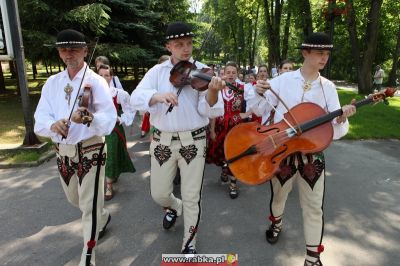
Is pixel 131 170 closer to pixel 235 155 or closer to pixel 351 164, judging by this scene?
pixel 235 155

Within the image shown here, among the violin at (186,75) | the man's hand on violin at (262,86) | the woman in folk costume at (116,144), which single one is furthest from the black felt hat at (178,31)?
the woman in folk costume at (116,144)

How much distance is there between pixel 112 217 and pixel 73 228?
0.49 m

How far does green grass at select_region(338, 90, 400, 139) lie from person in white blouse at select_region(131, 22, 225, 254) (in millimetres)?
5430

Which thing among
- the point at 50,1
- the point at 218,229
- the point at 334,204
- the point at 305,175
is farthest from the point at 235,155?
the point at 50,1

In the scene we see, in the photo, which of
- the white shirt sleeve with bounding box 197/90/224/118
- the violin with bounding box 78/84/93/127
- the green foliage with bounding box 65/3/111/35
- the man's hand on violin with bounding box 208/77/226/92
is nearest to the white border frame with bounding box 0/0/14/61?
the green foliage with bounding box 65/3/111/35

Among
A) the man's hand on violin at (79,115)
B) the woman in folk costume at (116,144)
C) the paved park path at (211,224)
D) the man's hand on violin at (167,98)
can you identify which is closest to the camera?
the man's hand on violin at (79,115)

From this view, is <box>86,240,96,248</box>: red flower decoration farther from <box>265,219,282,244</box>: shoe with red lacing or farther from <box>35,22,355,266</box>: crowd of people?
<box>265,219,282,244</box>: shoe with red lacing

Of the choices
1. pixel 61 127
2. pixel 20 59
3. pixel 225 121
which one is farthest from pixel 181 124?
pixel 20 59

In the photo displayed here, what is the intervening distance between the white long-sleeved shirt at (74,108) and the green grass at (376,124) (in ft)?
20.1

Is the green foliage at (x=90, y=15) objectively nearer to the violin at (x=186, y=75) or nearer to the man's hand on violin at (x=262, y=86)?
the violin at (x=186, y=75)

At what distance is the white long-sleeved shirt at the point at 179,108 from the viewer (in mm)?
3254

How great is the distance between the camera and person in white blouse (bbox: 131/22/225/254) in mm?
3232

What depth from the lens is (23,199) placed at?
16.3ft

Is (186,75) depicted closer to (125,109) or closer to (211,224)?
(211,224)
